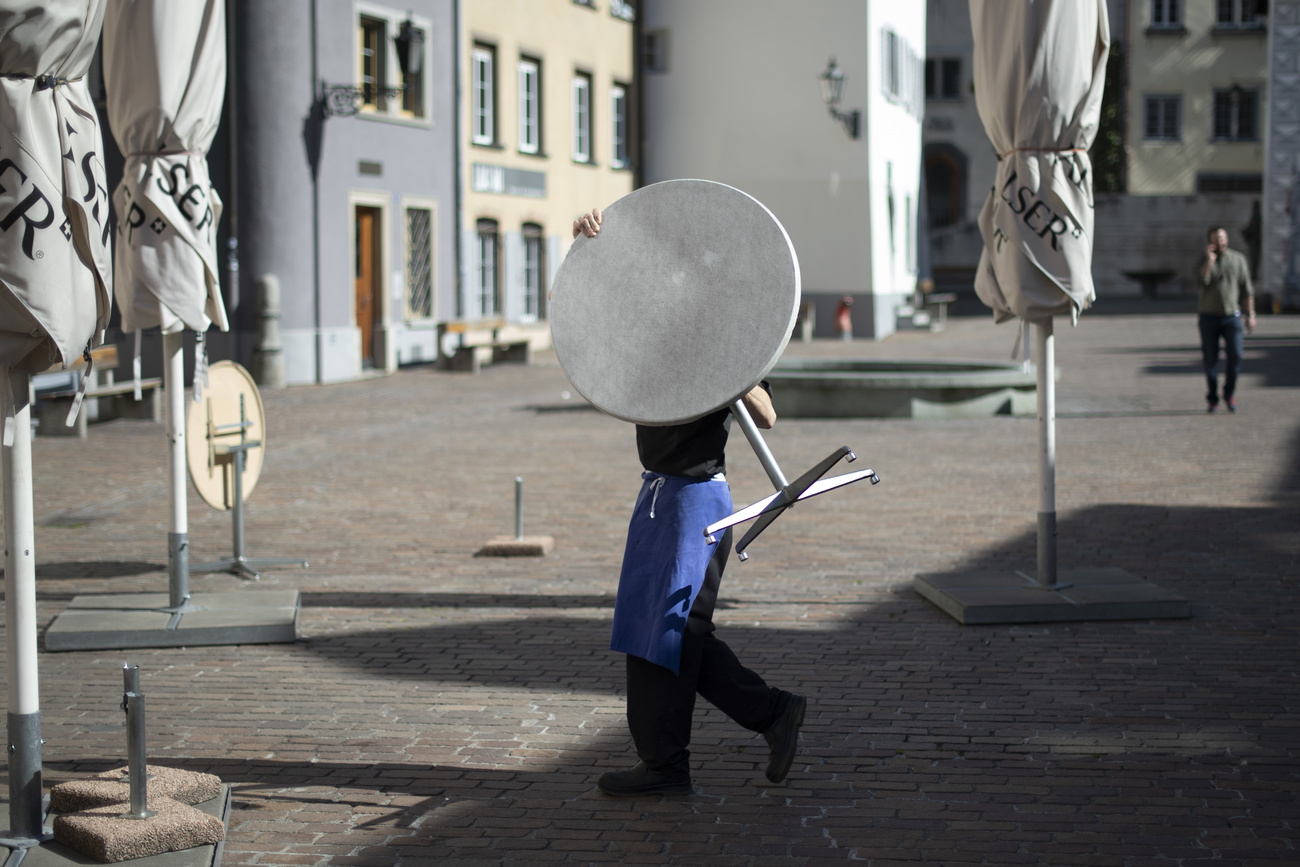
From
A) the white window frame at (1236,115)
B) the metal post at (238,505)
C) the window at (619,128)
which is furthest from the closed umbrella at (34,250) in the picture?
the white window frame at (1236,115)

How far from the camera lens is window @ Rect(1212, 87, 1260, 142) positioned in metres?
48.4

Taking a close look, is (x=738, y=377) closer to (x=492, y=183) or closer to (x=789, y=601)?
(x=789, y=601)

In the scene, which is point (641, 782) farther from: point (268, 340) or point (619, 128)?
point (619, 128)

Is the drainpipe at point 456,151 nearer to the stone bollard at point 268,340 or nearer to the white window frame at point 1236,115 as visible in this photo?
the stone bollard at point 268,340

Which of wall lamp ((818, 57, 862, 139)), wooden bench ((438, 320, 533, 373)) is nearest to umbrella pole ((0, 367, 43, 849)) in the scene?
wooden bench ((438, 320, 533, 373))

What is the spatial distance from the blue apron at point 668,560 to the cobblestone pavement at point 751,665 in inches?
20.1

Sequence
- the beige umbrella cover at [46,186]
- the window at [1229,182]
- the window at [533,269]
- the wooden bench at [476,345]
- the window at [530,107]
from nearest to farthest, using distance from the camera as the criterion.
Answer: the beige umbrella cover at [46,186], the wooden bench at [476,345], the window at [530,107], the window at [533,269], the window at [1229,182]

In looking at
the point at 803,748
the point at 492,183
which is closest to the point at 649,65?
the point at 492,183

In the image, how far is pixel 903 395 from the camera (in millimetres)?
15875

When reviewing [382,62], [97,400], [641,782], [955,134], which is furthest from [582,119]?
[641,782]

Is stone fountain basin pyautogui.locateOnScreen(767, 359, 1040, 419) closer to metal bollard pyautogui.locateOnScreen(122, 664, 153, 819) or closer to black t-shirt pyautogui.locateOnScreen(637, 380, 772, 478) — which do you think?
black t-shirt pyautogui.locateOnScreen(637, 380, 772, 478)

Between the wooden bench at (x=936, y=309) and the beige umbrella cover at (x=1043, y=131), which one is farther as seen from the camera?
the wooden bench at (x=936, y=309)

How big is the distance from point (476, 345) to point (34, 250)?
2084 cm

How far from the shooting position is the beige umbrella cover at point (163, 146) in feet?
20.9
